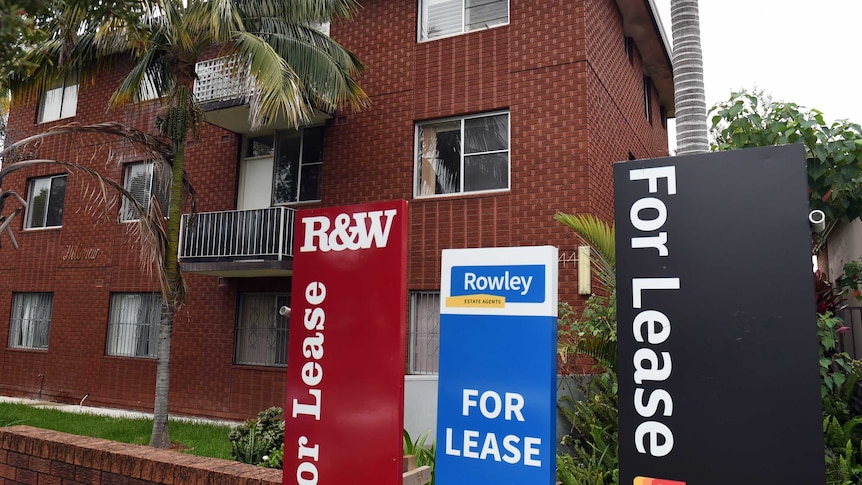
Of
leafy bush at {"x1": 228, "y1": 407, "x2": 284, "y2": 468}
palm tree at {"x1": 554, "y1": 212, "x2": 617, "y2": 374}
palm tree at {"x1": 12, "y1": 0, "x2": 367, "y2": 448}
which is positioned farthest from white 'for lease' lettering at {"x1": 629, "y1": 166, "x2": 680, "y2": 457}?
palm tree at {"x1": 12, "y1": 0, "x2": 367, "y2": 448}

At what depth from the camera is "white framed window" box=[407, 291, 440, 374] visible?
1047 cm

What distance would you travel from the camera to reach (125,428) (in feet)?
34.8

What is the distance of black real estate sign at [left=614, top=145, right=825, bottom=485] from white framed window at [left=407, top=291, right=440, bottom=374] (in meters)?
7.98

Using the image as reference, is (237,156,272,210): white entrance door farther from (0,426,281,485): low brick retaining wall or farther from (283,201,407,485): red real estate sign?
(283,201,407,485): red real estate sign

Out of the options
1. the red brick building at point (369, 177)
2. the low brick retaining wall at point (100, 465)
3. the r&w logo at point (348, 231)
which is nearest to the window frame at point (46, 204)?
the red brick building at point (369, 177)

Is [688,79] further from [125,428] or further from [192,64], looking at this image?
[125,428]

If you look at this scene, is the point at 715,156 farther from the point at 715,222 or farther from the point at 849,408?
the point at 849,408

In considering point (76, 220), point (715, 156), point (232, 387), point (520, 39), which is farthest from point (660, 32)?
point (76, 220)

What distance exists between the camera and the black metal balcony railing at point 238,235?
1104 centimetres

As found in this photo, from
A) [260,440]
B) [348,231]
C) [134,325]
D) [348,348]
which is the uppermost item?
[348,231]

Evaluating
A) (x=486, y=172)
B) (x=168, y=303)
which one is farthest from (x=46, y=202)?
(x=486, y=172)

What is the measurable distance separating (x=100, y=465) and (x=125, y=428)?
700 centimetres

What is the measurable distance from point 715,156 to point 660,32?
41.1ft

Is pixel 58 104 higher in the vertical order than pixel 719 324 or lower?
higher
